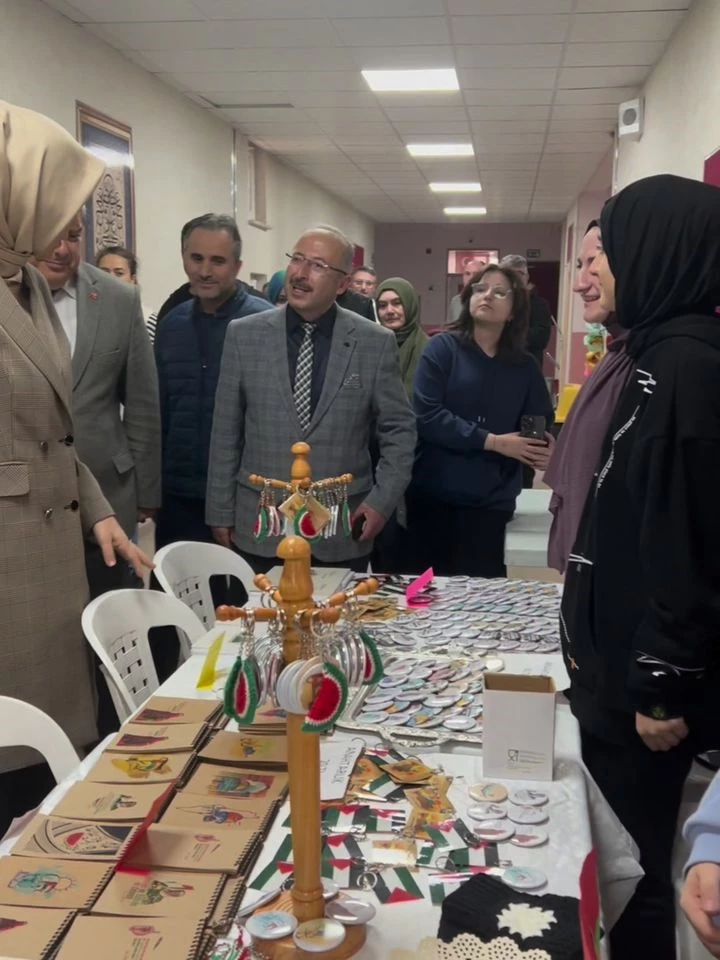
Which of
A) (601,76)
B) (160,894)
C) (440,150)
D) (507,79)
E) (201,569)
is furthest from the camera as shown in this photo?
(440,150)

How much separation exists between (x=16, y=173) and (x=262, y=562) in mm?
1384

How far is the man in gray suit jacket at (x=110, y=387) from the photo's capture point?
2.52 metres

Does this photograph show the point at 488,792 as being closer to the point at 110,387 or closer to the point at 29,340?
the point at 29,340

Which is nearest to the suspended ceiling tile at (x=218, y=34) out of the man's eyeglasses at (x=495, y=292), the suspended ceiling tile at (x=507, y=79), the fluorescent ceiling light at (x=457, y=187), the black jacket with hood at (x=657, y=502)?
the suspended ceiling tile at (x=507, y=79)

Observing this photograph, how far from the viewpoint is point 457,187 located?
35.1 ft

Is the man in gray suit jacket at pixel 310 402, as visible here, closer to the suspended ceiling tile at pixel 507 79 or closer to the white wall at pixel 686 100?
the white wall at pixel 686 100

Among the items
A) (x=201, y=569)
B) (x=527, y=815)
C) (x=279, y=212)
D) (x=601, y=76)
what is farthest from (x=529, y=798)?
(x=279, y=212)

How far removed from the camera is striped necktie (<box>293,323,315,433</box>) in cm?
265

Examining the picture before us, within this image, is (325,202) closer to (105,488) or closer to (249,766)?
(105,488)

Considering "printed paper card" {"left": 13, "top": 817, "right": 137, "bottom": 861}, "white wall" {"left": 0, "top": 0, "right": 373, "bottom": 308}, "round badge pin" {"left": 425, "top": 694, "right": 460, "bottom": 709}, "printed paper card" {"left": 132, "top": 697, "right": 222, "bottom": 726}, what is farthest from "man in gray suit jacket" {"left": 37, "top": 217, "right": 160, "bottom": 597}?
"white wall" {"left": 0, "top": 0, "right": 373, "bottom": 308}

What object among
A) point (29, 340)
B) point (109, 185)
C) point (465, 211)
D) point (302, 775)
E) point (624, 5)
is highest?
point (465, 211)

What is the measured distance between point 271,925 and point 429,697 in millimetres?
705

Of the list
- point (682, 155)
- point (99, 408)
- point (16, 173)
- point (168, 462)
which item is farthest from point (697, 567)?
point (682, 155)

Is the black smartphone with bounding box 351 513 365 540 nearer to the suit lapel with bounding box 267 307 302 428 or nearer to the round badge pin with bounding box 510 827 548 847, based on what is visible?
the suit lapel with bounding box 267 307 302 428
